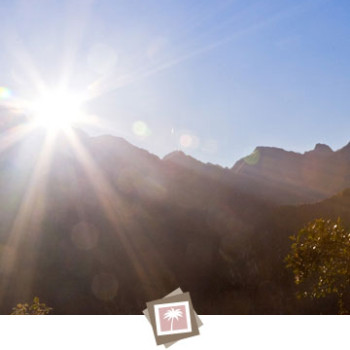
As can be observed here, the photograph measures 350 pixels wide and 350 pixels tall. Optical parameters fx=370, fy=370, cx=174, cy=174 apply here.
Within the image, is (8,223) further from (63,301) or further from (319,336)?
(319,336)

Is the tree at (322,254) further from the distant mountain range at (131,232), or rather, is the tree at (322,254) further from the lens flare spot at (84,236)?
the lens flare spot at (84,236)

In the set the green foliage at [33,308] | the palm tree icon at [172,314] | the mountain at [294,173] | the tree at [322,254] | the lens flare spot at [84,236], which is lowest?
the palm tree icon at [172,314]

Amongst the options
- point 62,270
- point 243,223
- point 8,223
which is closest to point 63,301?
point 62,270

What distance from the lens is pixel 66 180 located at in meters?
Result: 43.2

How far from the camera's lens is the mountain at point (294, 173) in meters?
55.8

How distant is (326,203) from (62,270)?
27143mm

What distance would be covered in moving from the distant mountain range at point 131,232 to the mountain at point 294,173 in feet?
16.3

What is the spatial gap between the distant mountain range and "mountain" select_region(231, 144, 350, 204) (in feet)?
16.3

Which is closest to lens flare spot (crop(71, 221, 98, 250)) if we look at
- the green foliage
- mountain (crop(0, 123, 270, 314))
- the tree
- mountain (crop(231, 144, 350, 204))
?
mountain (crop(0, 123, 270, 314))

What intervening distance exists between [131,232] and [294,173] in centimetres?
3975

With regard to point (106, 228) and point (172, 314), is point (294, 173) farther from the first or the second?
point (172, 314)

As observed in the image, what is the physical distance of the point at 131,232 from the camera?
137 ft

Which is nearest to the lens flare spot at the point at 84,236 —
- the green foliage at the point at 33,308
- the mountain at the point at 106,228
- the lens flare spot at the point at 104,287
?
the mountain at the point at 106,228

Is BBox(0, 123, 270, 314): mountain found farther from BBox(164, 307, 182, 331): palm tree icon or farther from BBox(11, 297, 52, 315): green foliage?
BBox(164, 307, 182, 331): palm tree icon
